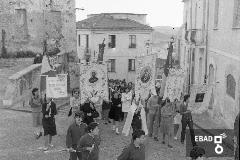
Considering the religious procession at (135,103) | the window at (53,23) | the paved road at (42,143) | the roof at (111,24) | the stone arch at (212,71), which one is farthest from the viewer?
the roof at (111,24)

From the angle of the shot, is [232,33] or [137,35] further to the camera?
[137,35]

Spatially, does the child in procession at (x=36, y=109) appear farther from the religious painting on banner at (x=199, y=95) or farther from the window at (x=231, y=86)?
the window at (x=231, y=86)

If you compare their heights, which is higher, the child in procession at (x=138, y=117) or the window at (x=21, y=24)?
the window at (x=21, y=24)

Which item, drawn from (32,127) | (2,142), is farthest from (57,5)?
(2,142)

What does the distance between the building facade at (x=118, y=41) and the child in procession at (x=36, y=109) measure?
2876 centimetres

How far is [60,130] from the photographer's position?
1363 centimetres

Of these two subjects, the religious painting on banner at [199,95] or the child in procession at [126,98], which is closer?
the religious painting on banner at [199,95]

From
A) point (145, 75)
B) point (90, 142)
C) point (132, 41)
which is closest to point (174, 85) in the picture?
point (145, 75)

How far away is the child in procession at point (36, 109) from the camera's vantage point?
1266cm

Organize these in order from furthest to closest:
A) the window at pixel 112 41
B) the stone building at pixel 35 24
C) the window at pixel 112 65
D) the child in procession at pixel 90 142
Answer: the window at pixel 112 65
the window at pixel 112 41
the stone building at pixel 35 24
the child in procession at pixel 90 142

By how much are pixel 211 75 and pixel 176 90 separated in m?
7.23

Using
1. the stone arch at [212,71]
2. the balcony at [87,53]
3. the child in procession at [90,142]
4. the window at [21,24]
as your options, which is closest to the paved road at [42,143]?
the child in procession at [90,142]

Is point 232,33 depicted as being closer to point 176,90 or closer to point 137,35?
point 176,90

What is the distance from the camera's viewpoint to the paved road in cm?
1098
